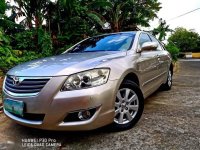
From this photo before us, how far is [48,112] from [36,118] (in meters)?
0.24

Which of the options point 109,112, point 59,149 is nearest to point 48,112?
point 59,149

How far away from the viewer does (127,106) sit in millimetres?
3125

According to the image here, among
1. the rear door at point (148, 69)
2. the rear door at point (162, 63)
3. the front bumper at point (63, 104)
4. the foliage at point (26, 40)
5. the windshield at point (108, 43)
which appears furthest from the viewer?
the foliage at point (26, 40)

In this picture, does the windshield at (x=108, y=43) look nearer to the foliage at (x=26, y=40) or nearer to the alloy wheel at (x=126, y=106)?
the alloy wheel at (x=126, y=106)

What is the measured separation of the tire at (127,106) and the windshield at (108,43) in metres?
0.75

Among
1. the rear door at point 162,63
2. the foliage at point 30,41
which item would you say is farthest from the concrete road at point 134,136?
the foliage at point 30,41

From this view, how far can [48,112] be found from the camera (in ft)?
8.32

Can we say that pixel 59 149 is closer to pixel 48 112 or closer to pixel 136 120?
pixel 48 112

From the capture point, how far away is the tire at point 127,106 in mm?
3008

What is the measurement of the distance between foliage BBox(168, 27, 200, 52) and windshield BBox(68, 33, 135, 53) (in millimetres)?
49716

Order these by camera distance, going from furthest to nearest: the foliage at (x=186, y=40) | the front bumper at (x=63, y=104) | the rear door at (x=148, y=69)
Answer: the foliage at (x=186, y=40), the rear door at (x=148, y=69), the front bumper at (x=63, y=104)

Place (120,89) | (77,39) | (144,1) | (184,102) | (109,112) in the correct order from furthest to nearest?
(144,1)
(77,39)
(184,102)
(120,89)
(109,112)

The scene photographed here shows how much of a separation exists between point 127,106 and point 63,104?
38.2 inches

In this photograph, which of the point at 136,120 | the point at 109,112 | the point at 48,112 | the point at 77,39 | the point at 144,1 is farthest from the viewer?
the point at 144,1
